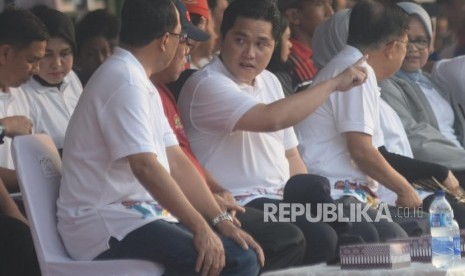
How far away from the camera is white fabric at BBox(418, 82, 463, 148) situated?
8141 mm

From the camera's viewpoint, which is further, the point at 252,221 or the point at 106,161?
the point at 252,221

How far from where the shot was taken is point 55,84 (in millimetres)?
6832

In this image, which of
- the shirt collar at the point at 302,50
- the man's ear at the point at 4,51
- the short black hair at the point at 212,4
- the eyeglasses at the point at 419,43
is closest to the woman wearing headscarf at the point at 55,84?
the man's ear at the point at 4,51

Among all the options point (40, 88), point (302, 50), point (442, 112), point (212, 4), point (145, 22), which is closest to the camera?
point (145, 22)

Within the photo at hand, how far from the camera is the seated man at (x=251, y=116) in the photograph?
607 centimetres

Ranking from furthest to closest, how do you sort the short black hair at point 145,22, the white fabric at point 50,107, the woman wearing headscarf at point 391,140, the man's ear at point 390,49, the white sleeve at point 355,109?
the woman wearing headscarf at point 391,140, the man's ear at point 390,49, the white sleeve at point 355,109, the white fabric at point 50,107, the short black hair at point 145,22

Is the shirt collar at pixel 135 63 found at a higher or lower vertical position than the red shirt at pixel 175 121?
higher

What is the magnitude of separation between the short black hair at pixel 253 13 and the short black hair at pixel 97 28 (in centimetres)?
135

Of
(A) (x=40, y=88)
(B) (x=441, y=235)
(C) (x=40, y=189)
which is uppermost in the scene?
(A) (x=40, y=88)

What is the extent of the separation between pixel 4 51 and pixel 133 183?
129cm

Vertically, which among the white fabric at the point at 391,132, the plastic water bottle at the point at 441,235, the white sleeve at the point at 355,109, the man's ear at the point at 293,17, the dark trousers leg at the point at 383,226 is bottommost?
the dark trousers leg at the point at 383,226

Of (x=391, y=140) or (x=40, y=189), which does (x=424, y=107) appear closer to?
(x=391, y=140)

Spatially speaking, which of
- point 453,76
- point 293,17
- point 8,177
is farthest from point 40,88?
point 453,76

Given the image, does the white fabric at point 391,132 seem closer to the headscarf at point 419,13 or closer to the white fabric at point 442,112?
the white fabric at point 442,112
